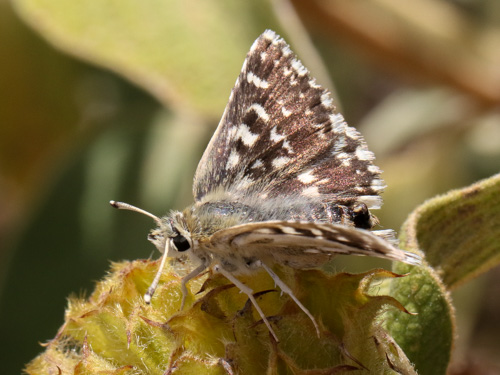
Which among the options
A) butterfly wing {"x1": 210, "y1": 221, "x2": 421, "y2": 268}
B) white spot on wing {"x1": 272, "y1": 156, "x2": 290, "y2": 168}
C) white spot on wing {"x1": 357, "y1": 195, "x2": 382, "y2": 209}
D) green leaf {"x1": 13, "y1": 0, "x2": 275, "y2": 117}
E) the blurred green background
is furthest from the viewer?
the blurred green background

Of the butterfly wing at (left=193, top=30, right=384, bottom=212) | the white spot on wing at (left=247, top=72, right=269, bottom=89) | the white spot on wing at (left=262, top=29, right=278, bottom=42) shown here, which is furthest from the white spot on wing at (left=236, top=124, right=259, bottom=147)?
the white spot on wing at (left=262, top=29, right=278, bottom=42)

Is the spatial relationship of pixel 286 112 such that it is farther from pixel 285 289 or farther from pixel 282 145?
pixel 285 289

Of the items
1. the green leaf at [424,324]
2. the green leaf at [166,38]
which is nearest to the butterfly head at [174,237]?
the green leaf at [424,324]

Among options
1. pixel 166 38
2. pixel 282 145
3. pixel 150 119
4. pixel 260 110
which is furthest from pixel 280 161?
pixel 150 119

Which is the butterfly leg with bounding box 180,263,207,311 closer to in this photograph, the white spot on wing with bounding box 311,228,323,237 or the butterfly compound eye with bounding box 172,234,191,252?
the butterfly compound eye with bounding box 172,234,191,252

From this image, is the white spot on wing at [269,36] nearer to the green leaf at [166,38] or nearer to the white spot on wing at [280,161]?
the white spot on wing at [280,161]

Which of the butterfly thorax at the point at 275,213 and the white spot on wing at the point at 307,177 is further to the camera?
the white spot on wing at the point at 307,177
